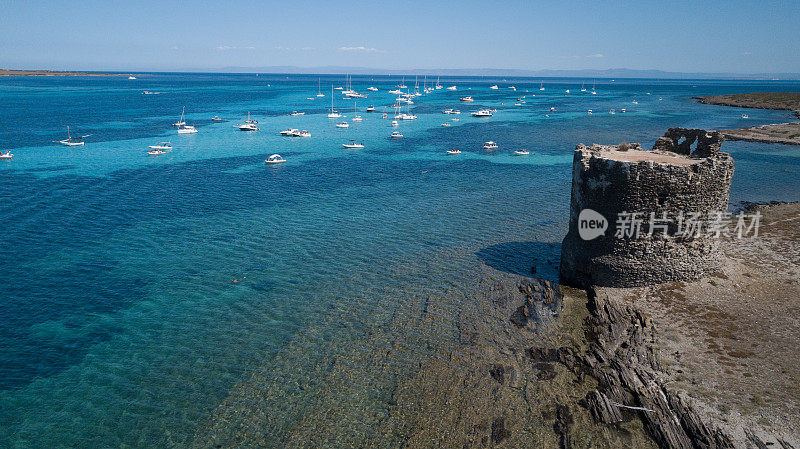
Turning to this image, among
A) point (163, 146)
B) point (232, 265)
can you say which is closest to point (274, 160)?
point (163, 146)

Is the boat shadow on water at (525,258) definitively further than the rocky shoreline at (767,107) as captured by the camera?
No

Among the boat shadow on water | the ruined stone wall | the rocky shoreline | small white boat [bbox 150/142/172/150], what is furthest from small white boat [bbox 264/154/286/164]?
the rocky shoreline

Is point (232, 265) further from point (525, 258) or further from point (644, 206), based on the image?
point (644, 206)

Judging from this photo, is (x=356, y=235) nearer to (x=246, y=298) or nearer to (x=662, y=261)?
(x=246, y=298)

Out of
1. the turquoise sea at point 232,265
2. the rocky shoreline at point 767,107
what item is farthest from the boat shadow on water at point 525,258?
the rocky shoreline at point 767,107

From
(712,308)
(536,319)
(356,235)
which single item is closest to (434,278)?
(536,319)

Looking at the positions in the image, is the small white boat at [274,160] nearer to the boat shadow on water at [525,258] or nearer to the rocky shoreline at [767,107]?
the boat shadow on water at [525,258]

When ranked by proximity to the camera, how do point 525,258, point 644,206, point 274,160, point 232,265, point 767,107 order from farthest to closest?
1. point 767,107
2. point 274,160
3. point 525,258
4. point 232,265
5. point 644,206
